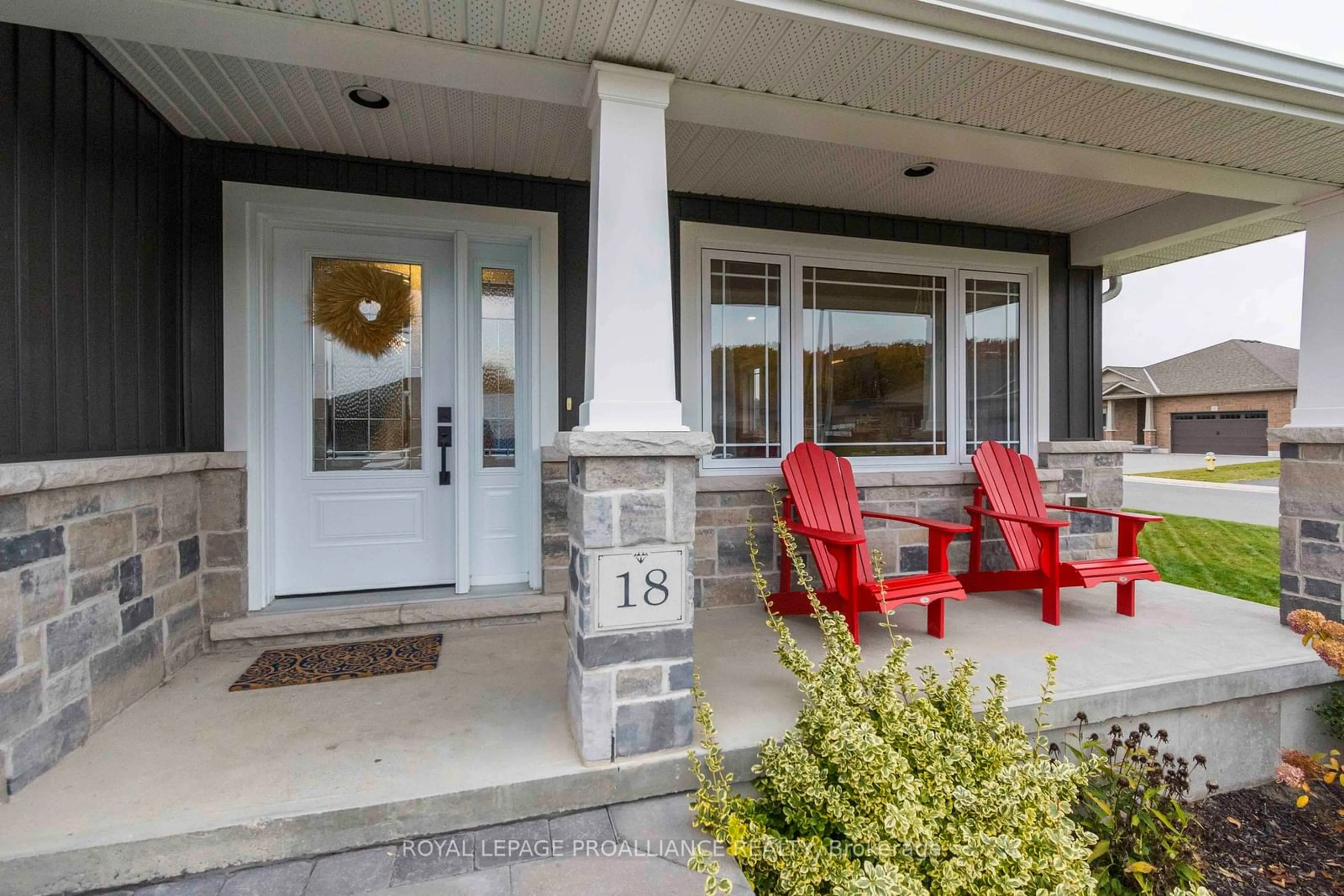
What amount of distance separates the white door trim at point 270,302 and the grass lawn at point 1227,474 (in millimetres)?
16264

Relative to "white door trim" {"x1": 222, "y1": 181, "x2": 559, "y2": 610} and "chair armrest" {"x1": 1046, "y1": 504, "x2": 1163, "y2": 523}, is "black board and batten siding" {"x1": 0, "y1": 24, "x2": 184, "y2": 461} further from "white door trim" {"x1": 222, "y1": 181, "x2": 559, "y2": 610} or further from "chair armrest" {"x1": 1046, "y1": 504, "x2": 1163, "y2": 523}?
"chair armrest" {"x1": 1046, "y1": 504, "x2": 1163, "y2": 523}

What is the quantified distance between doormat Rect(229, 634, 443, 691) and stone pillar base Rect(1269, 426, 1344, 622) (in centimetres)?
396

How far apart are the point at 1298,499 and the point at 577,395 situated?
11.9ft

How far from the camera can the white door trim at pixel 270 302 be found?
2.76 m

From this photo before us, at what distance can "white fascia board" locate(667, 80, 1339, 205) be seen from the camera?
2.11 metres

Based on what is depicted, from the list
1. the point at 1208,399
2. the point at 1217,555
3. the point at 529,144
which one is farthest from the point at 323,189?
the point at 1208,399

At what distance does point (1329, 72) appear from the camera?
216 cm

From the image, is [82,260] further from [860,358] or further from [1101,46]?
[860,358]

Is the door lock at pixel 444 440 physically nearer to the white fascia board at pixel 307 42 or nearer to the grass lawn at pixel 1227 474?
the white fascia board at pixel 307 42

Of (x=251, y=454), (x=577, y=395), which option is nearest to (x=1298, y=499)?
(x=577, y=395)

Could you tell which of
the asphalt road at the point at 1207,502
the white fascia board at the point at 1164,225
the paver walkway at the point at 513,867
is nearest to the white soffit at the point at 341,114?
the paver walkway at the point at 513,867

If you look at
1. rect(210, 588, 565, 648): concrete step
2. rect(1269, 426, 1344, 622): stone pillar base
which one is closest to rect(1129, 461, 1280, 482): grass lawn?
rect(1269, 426, 1344, 622): stone pillar base

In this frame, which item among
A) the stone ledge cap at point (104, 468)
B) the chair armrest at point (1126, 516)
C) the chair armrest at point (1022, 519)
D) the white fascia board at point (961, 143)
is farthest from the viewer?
the chair armrest at point (1126, 516)

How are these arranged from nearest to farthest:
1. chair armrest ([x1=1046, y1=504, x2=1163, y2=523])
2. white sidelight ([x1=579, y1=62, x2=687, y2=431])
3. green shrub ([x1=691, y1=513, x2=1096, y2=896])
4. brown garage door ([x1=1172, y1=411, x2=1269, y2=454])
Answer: green shrub ([x1=691, y1=513, x2=1096, y2=896]), white sidelight ([x1=579, y1=62, x2=687, y2=431]), chair armrest ([x1=1046, y1=504, x2=1163, y2=523]), brown garage door ([x1=1172, y1=411, x2=1269, y2=454])
